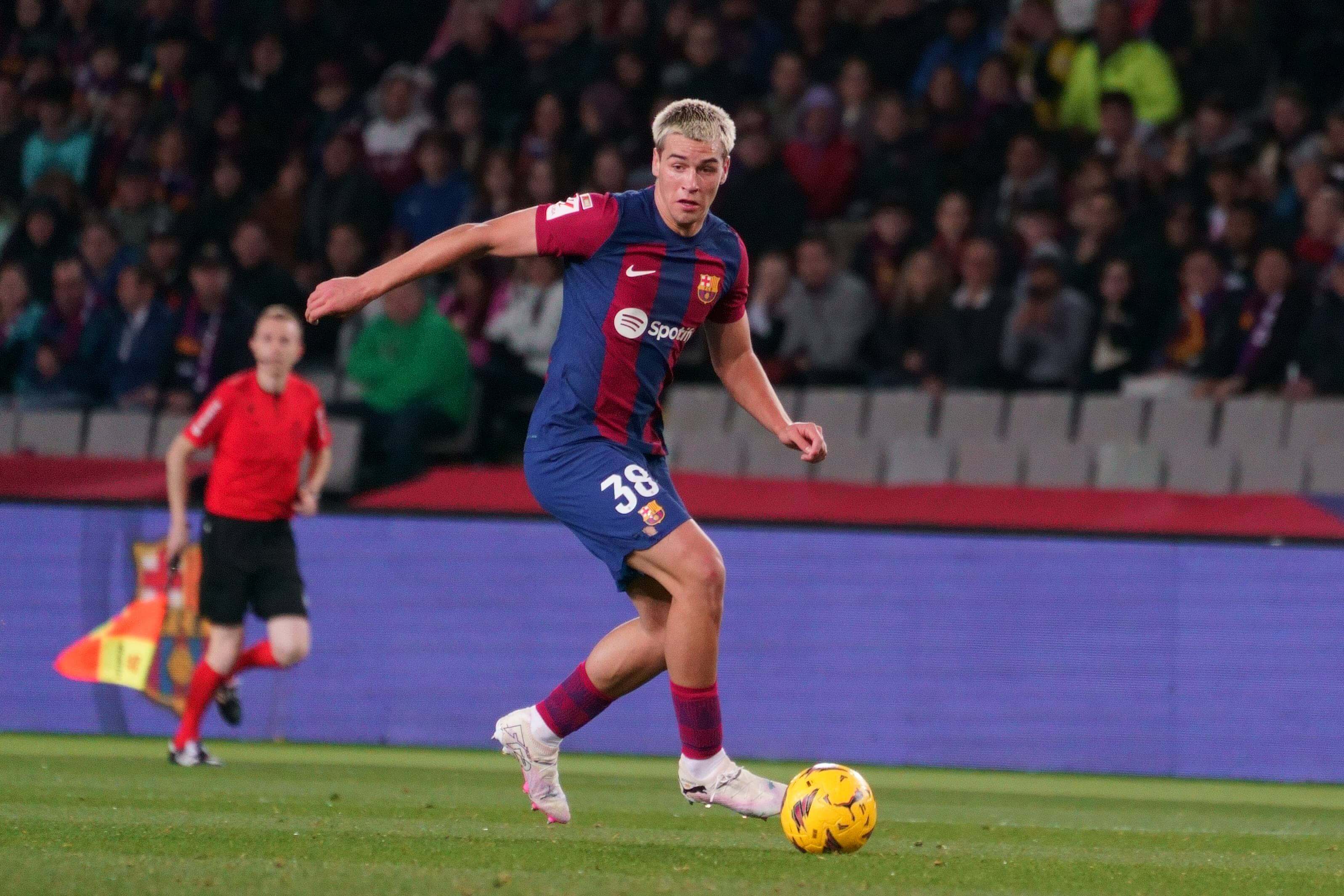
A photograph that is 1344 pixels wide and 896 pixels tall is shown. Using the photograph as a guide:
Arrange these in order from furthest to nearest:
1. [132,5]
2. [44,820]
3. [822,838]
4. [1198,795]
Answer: [132,5], [1198,795], [44,820], [822,838]

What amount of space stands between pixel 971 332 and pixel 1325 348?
2.10 metres

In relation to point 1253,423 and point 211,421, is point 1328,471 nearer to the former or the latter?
point 1253,423

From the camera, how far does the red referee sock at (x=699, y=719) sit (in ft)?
18.9

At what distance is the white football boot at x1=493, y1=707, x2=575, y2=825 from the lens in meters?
6.09

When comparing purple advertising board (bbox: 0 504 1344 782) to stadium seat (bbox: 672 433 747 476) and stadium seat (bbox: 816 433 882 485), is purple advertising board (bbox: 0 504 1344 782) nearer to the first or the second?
stadium seat (bbox: 816 433 882 485)

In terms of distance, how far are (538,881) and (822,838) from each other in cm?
103

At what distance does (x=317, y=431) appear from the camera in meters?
9.40

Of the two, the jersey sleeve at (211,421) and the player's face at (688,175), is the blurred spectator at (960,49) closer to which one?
the jersey sleeve at (211,421)

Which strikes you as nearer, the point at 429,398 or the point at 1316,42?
the point at 429,398

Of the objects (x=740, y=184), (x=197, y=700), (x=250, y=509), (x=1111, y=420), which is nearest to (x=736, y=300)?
(x=250, y=509)

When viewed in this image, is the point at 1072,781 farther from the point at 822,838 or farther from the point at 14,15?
the point at 14,15

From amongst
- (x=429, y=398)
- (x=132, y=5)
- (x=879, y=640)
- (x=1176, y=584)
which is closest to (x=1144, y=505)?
(x=1176, y=584)

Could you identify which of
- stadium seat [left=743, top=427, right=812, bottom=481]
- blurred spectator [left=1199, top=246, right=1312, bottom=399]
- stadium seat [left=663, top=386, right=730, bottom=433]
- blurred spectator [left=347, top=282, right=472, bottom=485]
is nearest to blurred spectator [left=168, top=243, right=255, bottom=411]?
blurred spectator [left=347, top=282, right=472, bottom=485]

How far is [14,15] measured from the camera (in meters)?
17.9
